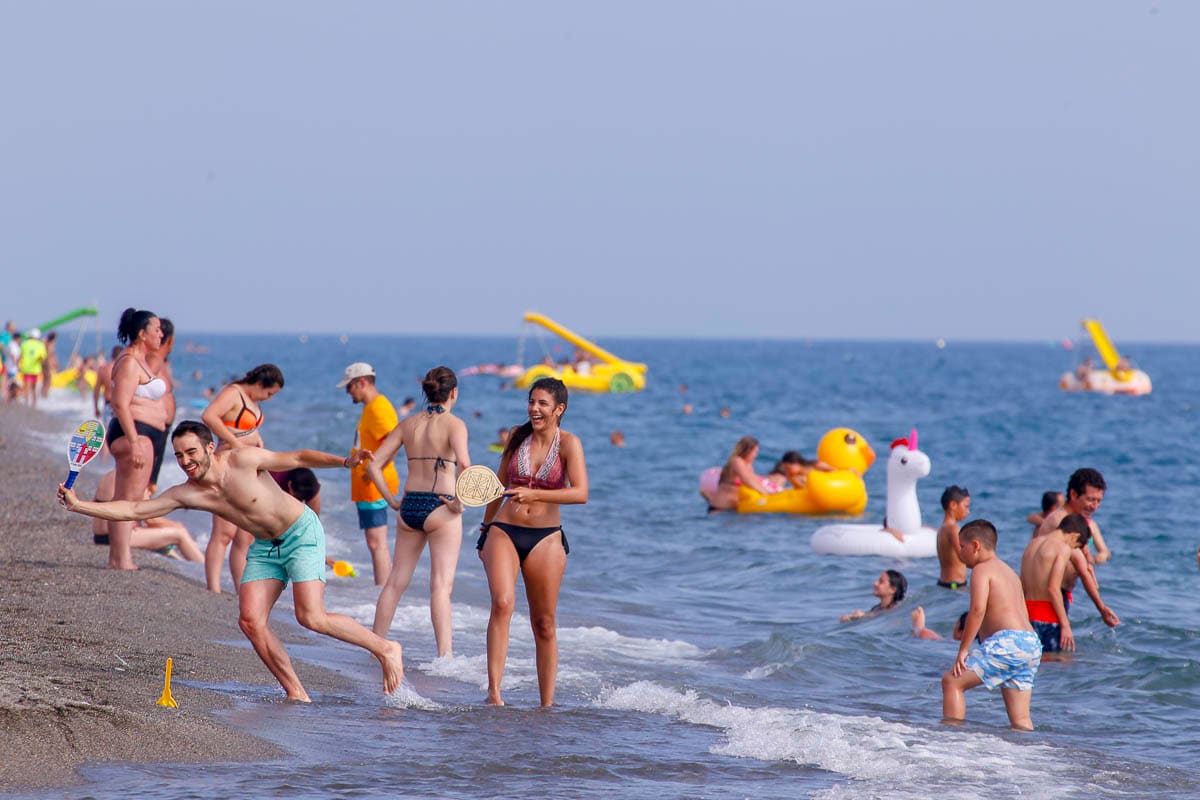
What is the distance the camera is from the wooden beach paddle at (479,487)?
6.21 meters

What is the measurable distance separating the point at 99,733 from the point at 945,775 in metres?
3.58

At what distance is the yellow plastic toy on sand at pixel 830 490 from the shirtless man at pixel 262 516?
1219cm

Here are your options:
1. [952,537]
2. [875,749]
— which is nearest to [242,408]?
[875,749]

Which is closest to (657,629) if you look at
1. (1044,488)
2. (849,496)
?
(849,496)

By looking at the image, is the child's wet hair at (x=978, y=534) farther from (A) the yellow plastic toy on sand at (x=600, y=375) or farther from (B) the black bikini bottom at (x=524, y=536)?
(A) the yellow plastic toy on sand at (x=600, y=375)

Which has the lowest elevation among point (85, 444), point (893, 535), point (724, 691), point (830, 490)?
point (724, 691)

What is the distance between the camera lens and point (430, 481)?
23.9 ft

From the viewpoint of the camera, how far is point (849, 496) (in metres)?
18.1

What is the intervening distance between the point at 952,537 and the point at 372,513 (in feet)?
15.9

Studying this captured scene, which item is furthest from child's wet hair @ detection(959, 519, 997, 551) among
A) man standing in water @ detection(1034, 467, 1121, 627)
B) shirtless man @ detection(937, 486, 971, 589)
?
shirtless man @ detection(937, 486, 971, 589)

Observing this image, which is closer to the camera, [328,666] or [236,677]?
[236,677]

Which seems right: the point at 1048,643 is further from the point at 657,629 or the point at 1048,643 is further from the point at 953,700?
the point at 657,629

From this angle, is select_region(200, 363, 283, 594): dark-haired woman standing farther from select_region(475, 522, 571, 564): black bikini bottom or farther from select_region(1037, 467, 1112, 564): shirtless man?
select_region(1037, 467, 1112, 564): shirtless man

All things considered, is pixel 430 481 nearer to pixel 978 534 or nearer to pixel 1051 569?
pixel 978 534
